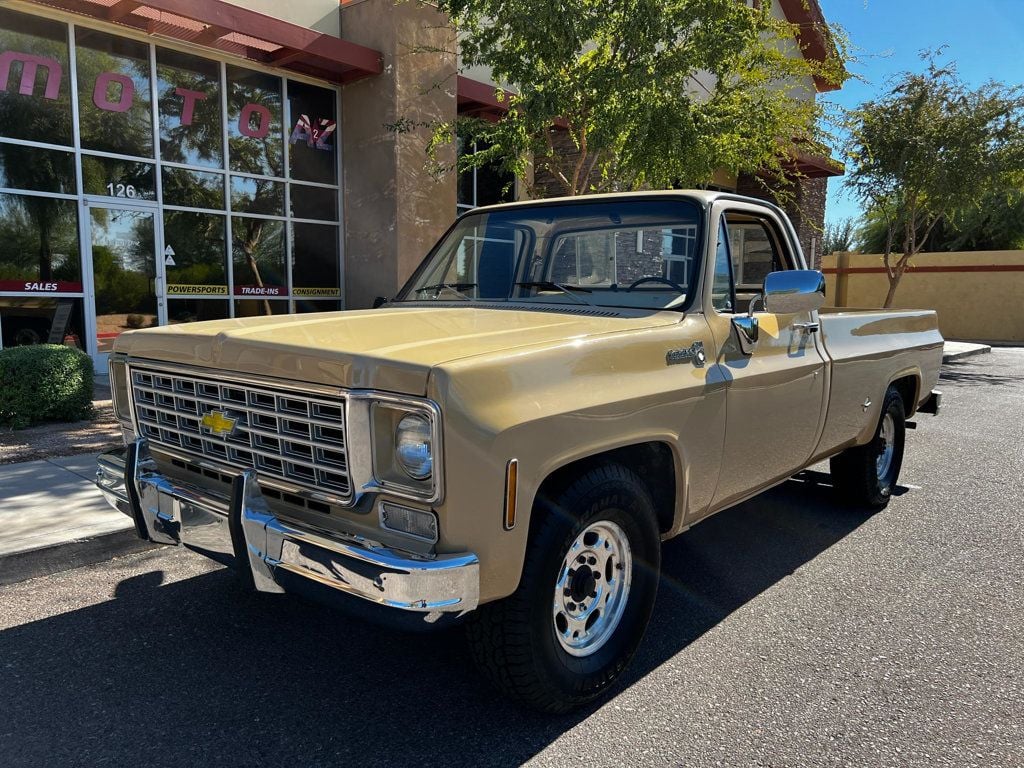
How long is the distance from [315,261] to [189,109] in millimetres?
2898

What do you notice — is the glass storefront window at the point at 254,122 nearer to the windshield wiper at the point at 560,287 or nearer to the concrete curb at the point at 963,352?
the windshield wiper at the point at 560,287

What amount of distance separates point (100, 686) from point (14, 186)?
859cm

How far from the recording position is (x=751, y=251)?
14.2 ft

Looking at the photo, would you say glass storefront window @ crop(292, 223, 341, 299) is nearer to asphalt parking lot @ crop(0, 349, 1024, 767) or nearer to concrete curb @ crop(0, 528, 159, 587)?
concrete curb @ crop(0, 528, 159, 587)

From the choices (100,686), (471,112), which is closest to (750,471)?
(100,686)

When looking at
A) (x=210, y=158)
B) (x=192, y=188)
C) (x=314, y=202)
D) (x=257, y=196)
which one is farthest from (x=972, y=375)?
(x=192, y=188)

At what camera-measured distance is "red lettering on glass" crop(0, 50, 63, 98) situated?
356 inches

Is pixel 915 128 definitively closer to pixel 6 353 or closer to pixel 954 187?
pixel 954 187

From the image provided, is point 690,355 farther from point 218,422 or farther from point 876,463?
point 876,463

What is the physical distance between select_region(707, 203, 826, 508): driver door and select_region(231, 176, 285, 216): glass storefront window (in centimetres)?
925

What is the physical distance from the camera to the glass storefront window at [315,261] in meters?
12.3

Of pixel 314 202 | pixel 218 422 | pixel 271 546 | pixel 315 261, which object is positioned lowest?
pixel 271 546

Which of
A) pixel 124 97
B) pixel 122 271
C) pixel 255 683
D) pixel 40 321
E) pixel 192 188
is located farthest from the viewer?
pixel 192 188

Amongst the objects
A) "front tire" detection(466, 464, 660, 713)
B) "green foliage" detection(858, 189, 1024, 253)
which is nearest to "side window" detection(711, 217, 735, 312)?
"front tire" detection(466, 464, 660, 713)
